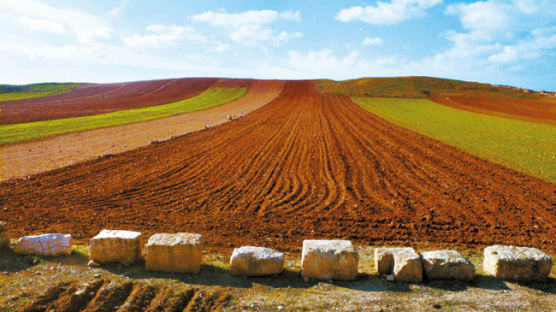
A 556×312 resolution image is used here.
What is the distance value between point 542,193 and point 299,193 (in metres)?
9.41

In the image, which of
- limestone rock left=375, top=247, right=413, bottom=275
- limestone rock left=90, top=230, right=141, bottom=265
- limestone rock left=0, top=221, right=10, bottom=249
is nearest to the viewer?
limestone rock left=375, top=247, right=413, bottom=275

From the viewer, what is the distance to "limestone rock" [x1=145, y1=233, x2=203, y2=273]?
6.37 m

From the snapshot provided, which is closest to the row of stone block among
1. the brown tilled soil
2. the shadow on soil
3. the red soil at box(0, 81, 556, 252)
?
the shadow on soil

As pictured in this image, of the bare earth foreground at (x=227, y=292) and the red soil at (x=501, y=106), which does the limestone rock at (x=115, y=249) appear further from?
the red soil at (x=501, y=106)

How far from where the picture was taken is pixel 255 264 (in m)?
6.29

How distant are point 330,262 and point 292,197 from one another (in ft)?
16.6

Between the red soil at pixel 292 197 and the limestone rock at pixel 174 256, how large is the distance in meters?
1.61

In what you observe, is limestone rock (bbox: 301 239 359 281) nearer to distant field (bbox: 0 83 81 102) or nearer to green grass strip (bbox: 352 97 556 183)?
green grass strip (bbox: 352 97 556 183)

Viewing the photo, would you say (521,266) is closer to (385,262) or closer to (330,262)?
(385,262)

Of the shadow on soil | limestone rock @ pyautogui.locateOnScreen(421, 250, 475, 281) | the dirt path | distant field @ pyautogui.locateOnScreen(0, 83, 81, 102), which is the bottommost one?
the shadow on soil

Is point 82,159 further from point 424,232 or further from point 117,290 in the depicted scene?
point 424,232

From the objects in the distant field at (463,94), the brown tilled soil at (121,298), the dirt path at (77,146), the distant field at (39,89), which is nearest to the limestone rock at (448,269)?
the brown tilled soil at (121,298)

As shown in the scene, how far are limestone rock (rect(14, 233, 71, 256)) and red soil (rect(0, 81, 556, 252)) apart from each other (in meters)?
1.50

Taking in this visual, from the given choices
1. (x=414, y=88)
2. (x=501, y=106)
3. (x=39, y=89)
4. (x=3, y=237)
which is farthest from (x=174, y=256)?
(x=39, y=89)
